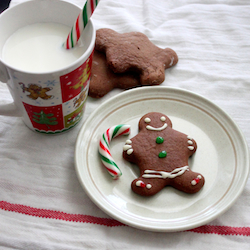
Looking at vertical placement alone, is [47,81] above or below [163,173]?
above

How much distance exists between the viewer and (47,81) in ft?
2.69

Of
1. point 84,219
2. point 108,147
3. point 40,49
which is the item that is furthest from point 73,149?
point 40,49

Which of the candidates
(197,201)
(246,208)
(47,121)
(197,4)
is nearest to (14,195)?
(47,121)

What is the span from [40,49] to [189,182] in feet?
2.00

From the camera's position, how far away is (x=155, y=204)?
95 centimetres

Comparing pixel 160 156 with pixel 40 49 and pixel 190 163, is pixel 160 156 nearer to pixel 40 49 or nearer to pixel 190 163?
pixel 190 163

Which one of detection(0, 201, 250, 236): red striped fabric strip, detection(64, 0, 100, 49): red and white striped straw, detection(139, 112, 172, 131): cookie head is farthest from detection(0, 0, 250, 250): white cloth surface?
detection(64, 0, 100, 49): red and white striped straw

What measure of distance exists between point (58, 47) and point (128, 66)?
0.34 meters

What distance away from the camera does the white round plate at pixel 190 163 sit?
921 mm

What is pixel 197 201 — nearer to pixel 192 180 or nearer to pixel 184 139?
pixel 192 180

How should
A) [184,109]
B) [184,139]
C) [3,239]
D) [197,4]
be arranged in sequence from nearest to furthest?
[3,239] < [184,139] < [184,109] < [197,4]

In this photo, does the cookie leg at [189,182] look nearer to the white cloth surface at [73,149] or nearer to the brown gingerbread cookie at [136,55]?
the white cloth surface at [73,149]

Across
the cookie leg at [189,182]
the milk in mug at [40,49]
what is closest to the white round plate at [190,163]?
the cookie leg at [189,182]

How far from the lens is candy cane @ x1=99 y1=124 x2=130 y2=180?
0.97 m
